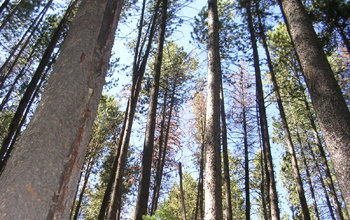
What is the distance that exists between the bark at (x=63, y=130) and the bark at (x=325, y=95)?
9.43 ft

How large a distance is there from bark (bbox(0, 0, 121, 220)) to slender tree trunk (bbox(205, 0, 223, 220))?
3.65m

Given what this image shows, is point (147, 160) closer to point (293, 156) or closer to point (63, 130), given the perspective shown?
point (63, 130)

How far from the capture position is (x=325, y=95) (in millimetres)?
3062

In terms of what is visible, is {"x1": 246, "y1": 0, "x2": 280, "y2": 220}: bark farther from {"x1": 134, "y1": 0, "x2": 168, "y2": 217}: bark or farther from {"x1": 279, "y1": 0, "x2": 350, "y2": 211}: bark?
{"x1": 279, "y1": 0, "x2": 350, "y2": 211}: bark

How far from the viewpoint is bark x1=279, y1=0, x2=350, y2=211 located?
8.73 feet

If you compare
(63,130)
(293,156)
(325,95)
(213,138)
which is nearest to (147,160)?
(213,138)

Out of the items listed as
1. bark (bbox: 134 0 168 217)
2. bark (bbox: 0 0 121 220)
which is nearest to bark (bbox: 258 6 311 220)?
bark (bbox: 134 0 168 217)

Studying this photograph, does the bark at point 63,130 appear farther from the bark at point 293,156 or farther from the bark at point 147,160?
the bark at point 293,156

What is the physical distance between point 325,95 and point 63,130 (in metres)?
3.31

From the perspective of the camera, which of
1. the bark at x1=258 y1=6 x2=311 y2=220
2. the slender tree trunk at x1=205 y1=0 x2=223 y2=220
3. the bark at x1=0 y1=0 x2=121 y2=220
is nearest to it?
the bark at x1=0 y1=0 x2=121 y2=220

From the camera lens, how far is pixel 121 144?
644 cm

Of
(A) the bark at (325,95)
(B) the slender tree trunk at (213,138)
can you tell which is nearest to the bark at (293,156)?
(B) the slender tree trunk at (213,138)

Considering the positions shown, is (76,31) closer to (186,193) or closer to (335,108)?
(335,108)

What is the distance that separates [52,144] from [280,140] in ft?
65.4
